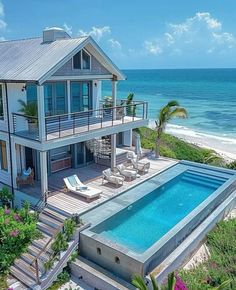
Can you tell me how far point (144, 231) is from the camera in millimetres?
14352

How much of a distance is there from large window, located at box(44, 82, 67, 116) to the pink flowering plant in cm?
685

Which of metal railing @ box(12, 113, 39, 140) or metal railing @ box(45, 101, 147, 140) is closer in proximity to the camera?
metal railing @ box(12, 113, 39, 140)

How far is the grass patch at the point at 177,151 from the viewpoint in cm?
2695

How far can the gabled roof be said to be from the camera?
600 inches

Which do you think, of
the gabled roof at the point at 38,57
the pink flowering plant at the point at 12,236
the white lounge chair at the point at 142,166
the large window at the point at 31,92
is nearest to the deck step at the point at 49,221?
the pink flowering plant at the point at 12,236

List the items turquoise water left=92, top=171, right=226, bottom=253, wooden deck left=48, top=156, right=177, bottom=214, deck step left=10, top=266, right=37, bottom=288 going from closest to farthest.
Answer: deck step left=10, top=266, right=37, bottom=288
turquoise water left=92, top=171, right=226, bottom=253
wooden deck left=48, top=156, right=177, bottom=214

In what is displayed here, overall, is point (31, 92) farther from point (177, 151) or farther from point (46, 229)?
point (177, 151)

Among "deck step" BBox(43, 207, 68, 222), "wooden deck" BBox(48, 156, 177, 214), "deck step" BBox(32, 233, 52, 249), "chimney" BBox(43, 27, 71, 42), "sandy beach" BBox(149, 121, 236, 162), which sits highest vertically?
"chimney" BBox(43, 27, 71, 42)

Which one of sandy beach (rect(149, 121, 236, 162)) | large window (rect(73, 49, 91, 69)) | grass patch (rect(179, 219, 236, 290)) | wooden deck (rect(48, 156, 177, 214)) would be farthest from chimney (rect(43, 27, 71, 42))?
sandy beach (rect(149, 121, 236, 162))

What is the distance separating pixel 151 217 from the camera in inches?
619

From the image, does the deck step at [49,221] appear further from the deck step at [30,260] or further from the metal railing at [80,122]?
the metal railing at [80,122]

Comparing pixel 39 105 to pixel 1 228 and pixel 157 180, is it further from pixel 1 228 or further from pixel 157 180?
pixel 157 180

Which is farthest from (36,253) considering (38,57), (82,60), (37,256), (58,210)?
(82,60)

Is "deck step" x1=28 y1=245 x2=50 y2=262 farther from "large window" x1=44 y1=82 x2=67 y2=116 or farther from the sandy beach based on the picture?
the sandy beach
